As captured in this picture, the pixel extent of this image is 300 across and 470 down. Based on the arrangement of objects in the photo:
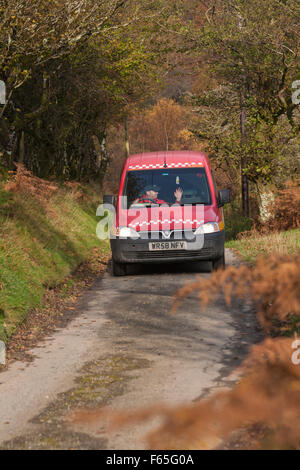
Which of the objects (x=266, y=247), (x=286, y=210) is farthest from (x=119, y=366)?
(x=286, y=210)

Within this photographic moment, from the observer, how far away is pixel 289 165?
25297 mm

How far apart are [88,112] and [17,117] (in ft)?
32.7

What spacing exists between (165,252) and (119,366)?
6.20 meters

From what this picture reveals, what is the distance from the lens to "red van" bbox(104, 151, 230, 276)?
1255 cm

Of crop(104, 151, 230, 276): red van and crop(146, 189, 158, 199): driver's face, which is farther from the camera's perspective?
crop(146, 189, 158, 199): driver's face

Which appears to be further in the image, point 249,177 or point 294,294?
point 249,177

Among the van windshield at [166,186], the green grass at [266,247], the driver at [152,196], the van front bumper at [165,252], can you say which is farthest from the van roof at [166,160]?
the green grass at [266,247]

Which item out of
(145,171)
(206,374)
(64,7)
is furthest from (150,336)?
(64,7)

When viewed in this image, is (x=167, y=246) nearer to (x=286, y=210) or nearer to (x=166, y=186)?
(x=166, y=186)

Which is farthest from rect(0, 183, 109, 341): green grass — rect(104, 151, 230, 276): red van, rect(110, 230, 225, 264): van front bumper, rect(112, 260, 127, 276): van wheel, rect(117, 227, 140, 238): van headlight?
rect(104, 151, 230, 276): red van

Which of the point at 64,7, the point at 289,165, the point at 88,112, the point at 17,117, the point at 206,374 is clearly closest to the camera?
the point at 206,374

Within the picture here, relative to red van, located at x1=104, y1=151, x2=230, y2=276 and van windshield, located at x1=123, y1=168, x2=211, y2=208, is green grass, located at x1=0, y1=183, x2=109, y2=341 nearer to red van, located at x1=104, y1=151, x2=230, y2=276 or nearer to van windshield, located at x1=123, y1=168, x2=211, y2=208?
red van, located at x1=104, y1=151, x2=230, y2=276

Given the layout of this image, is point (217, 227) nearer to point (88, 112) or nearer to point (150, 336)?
point (150, 336)

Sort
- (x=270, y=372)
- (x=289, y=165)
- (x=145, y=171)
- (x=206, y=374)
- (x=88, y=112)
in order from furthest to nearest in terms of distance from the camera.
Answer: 1. (x=88, y=112)
2. (x=289, y=165)
3. (x=145, y=171)
4. (x=206, y=374)
5. (x=270, y=372)
